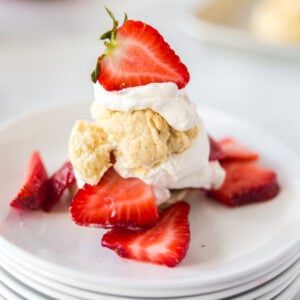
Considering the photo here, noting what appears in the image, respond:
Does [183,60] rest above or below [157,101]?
below

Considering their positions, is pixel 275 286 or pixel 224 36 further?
pixel 224 36

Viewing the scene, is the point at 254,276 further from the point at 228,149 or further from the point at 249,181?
the point at 228,149

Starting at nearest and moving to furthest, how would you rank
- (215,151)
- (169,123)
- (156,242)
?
1. (156,242)
2. (169,123)
3. (215,151)

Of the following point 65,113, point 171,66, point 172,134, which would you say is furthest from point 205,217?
point 65,113

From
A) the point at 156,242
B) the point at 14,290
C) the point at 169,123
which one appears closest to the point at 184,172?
the point at 169,123

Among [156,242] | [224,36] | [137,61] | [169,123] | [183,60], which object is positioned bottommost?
[183,60]

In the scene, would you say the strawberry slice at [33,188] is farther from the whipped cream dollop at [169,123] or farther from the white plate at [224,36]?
the white plate at [224,36]

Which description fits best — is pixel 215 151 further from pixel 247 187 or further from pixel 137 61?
pixel 137 61
